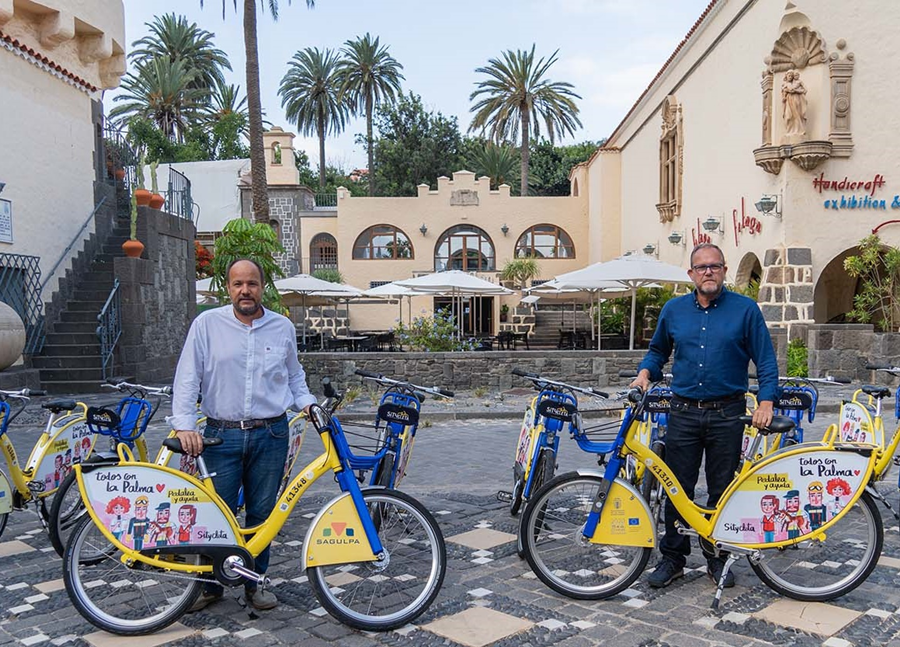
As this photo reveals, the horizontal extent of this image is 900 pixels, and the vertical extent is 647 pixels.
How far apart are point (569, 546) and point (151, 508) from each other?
7.20 ft

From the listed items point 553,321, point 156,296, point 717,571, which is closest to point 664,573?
point 717,571

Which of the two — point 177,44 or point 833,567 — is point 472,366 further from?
point 177,44

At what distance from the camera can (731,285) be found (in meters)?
17.5

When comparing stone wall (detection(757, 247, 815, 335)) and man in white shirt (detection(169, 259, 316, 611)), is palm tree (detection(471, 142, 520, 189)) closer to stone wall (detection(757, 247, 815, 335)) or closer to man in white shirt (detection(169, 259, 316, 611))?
stone wall (detection(757, 247, 815, 335))

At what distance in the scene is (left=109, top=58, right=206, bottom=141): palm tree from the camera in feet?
131

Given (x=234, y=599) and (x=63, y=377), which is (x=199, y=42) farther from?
(x=234, y=599)

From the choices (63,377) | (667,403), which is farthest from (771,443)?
(63,377)

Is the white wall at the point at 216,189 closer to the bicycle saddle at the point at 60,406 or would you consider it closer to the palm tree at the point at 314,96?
the palm tree at the point at 314,96

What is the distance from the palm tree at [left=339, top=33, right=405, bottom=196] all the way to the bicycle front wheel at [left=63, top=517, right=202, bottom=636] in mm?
41460

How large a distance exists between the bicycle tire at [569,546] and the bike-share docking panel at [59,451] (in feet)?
9.75

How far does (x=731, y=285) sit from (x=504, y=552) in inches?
542

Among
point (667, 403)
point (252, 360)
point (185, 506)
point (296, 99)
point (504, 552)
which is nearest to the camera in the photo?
point (185, 506)

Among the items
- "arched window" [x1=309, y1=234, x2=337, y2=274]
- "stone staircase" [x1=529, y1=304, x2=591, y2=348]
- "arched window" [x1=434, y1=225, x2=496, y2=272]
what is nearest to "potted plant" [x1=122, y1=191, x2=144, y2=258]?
"stone staircase" [x1=529, y1=304, x2=591, y2=348]

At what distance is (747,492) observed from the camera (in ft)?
13.9
